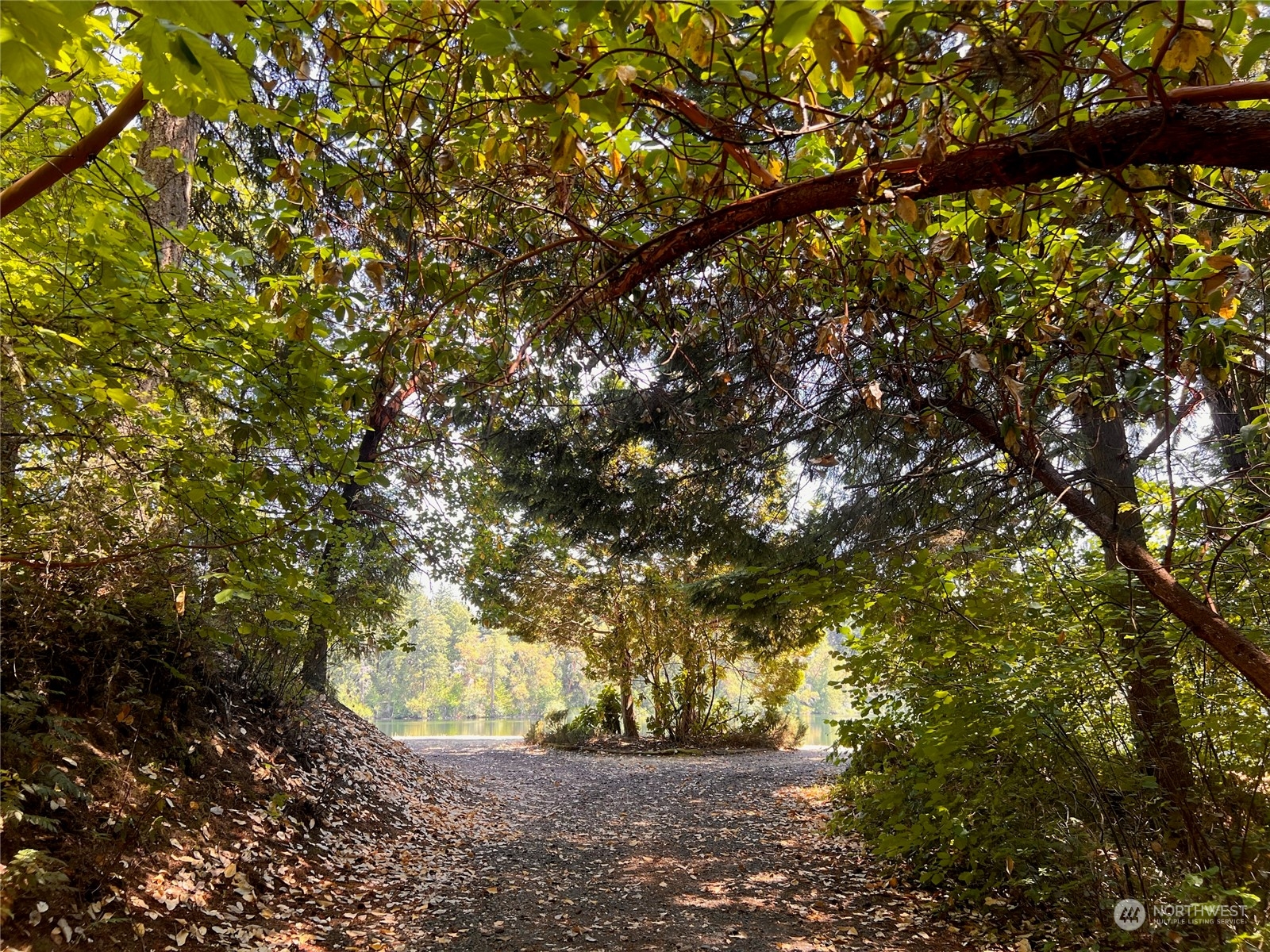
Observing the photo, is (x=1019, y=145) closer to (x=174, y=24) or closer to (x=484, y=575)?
(x=174, y=24)

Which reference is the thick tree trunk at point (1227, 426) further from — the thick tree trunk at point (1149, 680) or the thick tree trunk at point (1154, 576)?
the thick tree trunk at point (1154, 576)

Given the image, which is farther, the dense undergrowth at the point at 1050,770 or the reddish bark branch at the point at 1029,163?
the dense undergrowth at the point at 1050,770

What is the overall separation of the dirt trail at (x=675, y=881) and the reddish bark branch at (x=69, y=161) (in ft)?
13.6

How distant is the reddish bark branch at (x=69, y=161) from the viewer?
1623mm

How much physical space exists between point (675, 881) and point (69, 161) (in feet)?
18.7

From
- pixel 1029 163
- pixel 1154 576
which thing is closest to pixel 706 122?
pixel 1029 163

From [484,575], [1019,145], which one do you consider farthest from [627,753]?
[1019,145]

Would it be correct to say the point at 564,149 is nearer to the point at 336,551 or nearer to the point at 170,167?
the point at 170,167

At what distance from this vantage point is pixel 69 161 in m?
1.62

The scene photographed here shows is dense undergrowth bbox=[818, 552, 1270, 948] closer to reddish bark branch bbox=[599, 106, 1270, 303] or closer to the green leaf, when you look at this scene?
reddish bark branch bbox=[599, 106, 1270, 303]

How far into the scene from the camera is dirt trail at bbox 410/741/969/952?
162 inches

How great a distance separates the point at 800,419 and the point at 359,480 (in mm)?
3635

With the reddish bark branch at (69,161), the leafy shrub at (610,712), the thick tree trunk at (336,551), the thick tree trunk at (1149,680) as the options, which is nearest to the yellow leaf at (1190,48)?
the thick tree trunk at (1149,680)

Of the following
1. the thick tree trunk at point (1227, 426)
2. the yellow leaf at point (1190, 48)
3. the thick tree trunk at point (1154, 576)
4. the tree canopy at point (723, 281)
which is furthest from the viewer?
the thick tree trunk at point (1227, 426)
